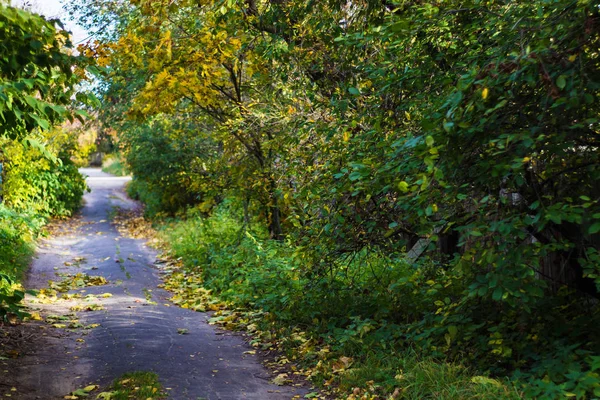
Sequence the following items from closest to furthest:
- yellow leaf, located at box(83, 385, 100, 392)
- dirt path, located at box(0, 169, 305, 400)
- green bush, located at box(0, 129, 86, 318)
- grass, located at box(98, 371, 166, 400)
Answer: grass, located at box(98, 371, 166, 400) → yellow leaf, located at box(83, 385, 100, 392) → dirt path, located at box(0, 169, 305, 400) → green bush, located at box(0, 129, 86, 318)

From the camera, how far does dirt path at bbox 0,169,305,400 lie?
253 inches

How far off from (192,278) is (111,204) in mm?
17577

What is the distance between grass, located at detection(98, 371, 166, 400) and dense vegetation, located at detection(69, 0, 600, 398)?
1590 mm

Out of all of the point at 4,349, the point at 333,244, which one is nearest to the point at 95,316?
the point at 4,349

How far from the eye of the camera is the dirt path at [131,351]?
642 cm

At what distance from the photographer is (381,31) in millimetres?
6004

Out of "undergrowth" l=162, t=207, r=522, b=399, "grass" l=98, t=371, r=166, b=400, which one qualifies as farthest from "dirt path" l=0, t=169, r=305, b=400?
"undergrowth" l=162, t=207, r=522, b=399

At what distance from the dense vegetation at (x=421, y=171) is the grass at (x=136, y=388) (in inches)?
62.6

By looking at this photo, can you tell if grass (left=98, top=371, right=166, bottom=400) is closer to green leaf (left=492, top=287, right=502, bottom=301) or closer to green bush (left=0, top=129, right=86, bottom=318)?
green bush (left=0, top=129, right=86, bottom=318)

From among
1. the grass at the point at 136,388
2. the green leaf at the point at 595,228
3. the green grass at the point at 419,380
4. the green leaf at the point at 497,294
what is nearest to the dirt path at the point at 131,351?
the grass at the point at 136,388

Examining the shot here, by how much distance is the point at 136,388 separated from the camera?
6148 mm

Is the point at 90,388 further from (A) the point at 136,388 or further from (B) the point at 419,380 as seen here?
(B) the point at 419,380

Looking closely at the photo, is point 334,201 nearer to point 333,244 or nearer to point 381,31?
point 333,244

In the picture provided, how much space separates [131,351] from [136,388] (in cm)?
139
